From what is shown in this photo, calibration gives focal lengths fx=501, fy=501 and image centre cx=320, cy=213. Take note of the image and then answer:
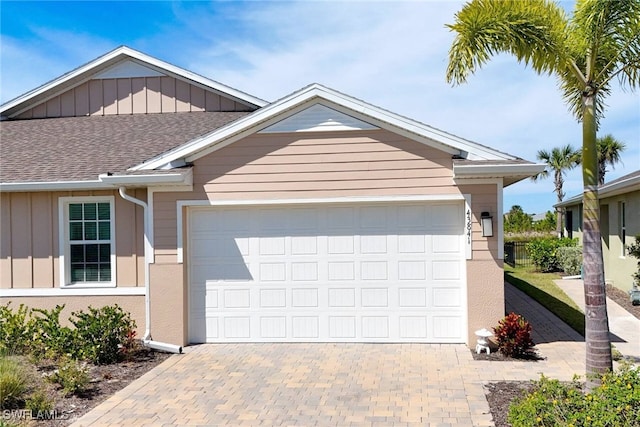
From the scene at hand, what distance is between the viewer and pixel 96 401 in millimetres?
6543

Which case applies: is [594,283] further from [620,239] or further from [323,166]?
[620,239]

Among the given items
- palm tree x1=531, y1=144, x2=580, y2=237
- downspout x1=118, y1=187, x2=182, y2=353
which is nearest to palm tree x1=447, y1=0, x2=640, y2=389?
downspout x1=118, y1=187, x2=182, y2=353

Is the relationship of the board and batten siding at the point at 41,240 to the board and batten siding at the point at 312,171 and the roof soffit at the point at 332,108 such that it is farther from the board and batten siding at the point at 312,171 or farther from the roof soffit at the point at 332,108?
the roof soffit at the point at 332,108

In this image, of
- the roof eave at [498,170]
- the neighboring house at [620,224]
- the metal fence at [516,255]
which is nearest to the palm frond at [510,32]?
the roof eave at [498,170]

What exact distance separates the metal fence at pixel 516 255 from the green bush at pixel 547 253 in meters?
2.17

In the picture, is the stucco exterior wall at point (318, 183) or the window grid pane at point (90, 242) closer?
the stucco exterior wall at point (318, 183)

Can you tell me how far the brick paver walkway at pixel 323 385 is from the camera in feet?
19.3

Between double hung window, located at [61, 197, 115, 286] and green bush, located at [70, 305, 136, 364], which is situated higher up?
double hung window, located at [61, 197, 115, 286]

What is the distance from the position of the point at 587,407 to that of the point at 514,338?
11.0 feet

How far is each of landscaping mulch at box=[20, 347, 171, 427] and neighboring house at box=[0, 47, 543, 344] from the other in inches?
27.1

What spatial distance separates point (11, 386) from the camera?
6.25m

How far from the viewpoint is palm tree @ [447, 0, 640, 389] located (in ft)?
19.5

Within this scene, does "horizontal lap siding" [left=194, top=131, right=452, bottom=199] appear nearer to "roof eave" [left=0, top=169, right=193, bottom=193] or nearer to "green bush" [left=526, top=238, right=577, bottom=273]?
"roof eave" [left=0, top=169, right=193, bottom=193]

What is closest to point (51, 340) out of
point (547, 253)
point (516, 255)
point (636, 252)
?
point (636, 252)
